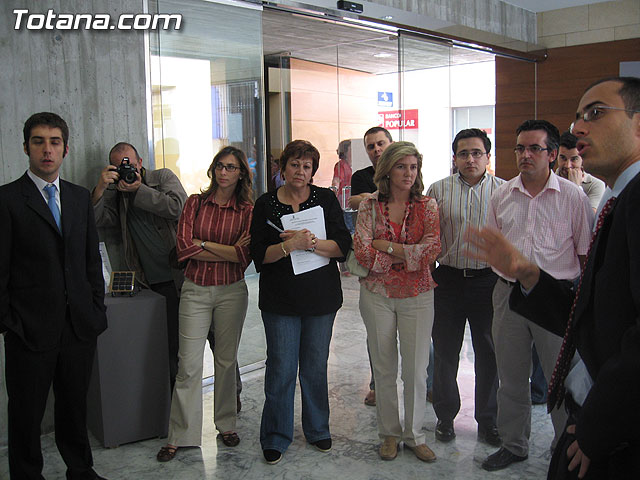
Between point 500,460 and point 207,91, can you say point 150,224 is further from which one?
point 500,460

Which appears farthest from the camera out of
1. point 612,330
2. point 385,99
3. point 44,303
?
point 385,99

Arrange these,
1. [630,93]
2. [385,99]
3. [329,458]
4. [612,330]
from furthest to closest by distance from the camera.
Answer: [385,99] → [329,458] → [630,93] → [612,330]

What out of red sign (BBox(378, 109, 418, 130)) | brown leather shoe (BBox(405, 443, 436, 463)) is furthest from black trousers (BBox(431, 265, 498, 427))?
red sign (BBox(378, 109, 418, 130))

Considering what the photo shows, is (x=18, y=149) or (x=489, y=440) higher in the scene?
(x=18, y=149)

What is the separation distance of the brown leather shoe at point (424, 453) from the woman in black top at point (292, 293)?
1.67ft

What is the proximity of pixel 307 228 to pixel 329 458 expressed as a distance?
130 cm

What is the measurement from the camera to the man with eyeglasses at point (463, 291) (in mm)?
3545

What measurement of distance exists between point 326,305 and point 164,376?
3.69ft

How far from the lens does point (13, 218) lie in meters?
2.86

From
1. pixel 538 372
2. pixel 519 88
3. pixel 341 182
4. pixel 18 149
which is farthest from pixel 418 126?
pixel 18 149

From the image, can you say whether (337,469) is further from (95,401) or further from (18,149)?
(18,149)

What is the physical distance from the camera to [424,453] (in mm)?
3395

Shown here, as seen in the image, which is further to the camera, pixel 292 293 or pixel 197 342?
pixel 197 342

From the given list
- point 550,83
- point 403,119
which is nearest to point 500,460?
point 403,119
